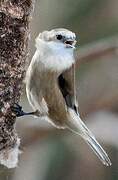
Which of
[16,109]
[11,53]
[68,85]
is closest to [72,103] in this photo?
[68,85]

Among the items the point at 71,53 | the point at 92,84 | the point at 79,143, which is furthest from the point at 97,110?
the point at 71,53

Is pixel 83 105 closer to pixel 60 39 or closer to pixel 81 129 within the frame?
pixel 81 129

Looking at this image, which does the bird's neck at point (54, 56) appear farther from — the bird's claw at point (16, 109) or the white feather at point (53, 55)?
the bird's claw at point (16, 109)

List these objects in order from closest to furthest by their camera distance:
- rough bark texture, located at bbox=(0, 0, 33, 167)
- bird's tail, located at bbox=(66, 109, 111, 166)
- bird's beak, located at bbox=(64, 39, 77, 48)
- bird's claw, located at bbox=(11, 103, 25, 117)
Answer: rough bark texture, located at bbox=(0, 0, 33, 167) → bird's claw, located at bbox=(11, 103, 25, 117) → bird's beak, located at bbox=(64, 39, 77, 48) → bird's tail, located at bbox=(66, 109, 111, 166)

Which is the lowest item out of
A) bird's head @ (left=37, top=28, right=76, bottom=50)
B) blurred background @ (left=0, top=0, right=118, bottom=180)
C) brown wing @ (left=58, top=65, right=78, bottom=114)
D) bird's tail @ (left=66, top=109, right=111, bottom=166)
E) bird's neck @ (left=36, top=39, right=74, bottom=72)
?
blurred background @ (left=0, top=0, right=118, bottom=180)

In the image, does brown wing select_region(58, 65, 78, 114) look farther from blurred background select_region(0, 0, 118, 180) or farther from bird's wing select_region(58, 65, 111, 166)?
blurred background select_region(0, 0, 118, 180)

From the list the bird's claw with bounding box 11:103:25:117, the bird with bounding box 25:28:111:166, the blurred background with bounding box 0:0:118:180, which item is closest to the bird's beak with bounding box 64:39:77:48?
the bird with bounding box 25:28:111:166

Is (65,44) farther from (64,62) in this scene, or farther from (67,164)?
(67,164)
